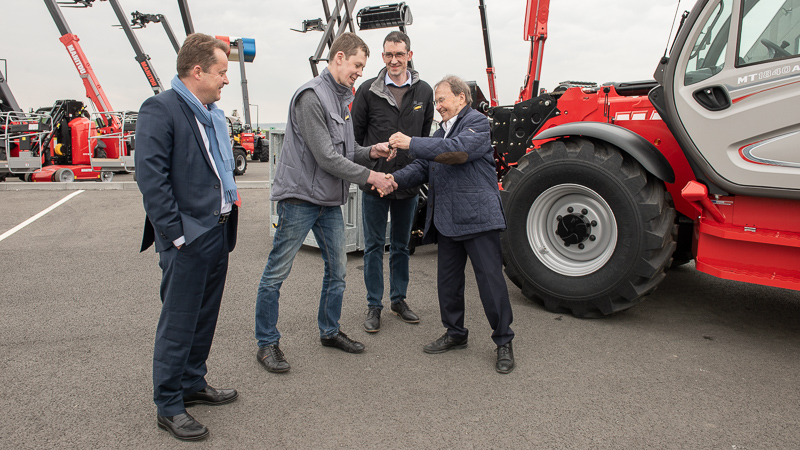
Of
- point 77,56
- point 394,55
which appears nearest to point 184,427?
point 394,55

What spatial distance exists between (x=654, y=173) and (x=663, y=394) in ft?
5.31

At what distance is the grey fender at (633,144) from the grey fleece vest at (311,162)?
198cm

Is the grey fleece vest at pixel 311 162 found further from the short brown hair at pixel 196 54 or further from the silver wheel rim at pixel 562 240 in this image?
the silver wheel rim at pixel 562 240

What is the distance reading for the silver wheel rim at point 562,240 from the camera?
4.14m

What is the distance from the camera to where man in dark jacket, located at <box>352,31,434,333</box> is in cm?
397

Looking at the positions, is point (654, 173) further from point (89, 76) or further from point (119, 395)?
point (89, 76)

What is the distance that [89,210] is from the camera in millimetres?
8727

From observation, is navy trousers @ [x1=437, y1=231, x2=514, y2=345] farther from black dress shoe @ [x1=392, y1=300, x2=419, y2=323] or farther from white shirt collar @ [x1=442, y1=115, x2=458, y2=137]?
white shirt collar @ [x1=442, y1=115, x2=458, y2=137]

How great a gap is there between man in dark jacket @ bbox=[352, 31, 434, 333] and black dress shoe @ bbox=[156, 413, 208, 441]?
159 cm

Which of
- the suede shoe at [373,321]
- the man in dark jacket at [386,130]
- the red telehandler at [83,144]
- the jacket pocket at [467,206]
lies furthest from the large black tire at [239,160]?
the jacket pocket at [467,206]

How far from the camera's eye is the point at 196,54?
2.47 metres

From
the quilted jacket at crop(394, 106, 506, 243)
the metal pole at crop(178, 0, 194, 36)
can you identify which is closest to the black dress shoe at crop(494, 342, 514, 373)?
the quilted jacket at crop(394, 106, 506, 243)

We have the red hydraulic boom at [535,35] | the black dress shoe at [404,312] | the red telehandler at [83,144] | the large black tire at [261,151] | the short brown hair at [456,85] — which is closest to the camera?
the short brown hair at [456,85]

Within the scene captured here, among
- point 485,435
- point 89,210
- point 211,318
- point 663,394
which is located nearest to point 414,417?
point 485,435
